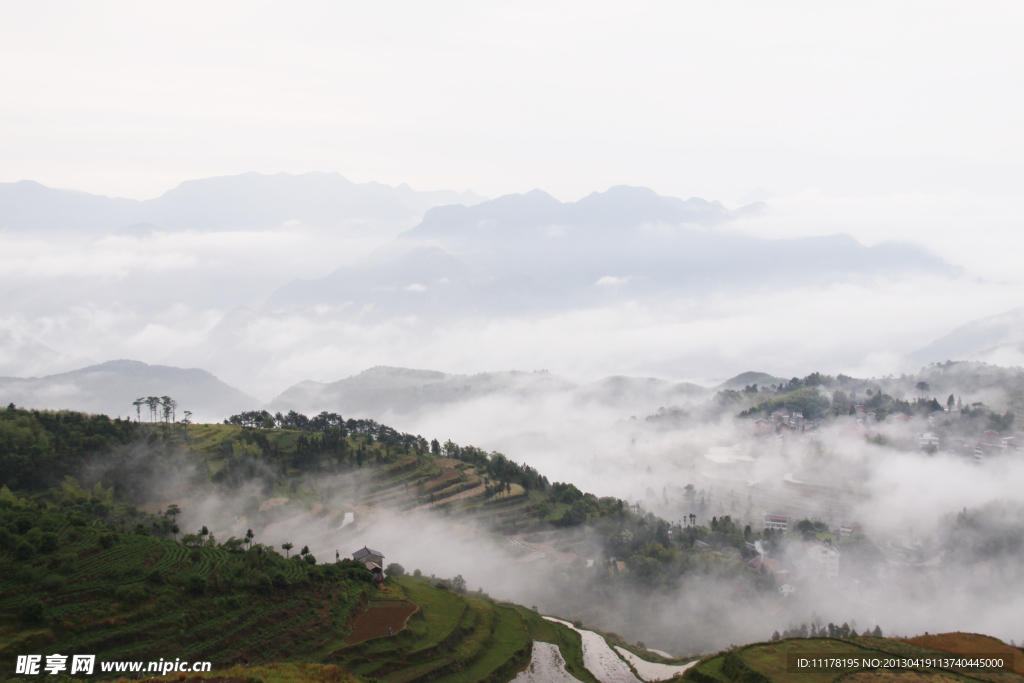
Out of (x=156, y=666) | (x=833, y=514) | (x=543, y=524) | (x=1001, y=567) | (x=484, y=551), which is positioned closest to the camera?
(x=156, y=666)

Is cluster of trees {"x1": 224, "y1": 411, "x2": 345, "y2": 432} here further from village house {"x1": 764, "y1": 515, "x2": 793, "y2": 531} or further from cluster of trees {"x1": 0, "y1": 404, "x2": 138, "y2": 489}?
village house {"x1": 764, "y1": 515, "x2": 793, "y2": 531}

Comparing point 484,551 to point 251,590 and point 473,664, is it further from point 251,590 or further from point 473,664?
point 251,590

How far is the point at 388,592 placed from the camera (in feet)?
164

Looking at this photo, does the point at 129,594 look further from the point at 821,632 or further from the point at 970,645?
the point at 821,632

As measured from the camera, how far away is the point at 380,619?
4466 cm

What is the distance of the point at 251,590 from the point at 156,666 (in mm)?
8729

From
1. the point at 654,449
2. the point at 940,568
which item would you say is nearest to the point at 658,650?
the point at 940,568

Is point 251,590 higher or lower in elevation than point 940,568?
higher

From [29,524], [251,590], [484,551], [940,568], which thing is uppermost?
[29,524]

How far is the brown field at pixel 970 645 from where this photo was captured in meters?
37.1

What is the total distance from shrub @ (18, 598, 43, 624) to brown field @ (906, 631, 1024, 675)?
47.6 metres

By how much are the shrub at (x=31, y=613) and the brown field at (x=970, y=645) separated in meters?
47.6

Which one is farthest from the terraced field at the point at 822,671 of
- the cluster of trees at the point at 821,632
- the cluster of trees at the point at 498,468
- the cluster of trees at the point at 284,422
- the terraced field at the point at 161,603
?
the cluster of trees at the point at 284,422

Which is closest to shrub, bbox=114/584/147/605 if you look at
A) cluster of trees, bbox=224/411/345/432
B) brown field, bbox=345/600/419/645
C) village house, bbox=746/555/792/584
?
brown field, bbox=345/600/419/645
